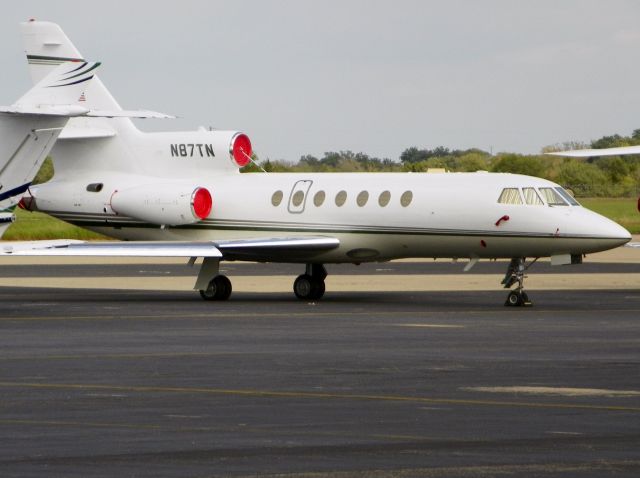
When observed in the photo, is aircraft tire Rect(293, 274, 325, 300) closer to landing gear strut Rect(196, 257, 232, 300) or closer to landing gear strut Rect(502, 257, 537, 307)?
landing gear strut Rect(196, 257, 232, 300)

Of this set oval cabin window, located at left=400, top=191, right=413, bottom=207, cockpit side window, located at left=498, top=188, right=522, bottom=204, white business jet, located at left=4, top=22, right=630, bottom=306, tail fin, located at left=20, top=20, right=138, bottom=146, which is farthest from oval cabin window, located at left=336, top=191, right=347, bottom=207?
tail fin, located at left=20, top=20, right=138, bottom=146

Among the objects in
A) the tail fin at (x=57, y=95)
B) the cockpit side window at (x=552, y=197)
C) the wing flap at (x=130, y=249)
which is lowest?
the wing flap at (x=130, y=249)

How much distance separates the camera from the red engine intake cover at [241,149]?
3731cm

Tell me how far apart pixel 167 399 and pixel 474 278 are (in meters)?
27.2

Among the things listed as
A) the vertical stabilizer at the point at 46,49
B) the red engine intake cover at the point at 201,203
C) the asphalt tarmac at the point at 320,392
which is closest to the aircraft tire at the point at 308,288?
the red engine intake cover at the point at 201,203

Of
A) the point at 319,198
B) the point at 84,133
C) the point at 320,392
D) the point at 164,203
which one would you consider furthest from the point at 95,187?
the point at 320,392

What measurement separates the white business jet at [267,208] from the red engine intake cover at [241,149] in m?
0.04

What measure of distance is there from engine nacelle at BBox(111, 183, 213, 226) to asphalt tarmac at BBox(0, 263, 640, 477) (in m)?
5.77

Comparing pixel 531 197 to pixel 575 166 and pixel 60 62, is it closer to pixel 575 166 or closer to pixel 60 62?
pixel 60 62

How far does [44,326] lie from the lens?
86.6ft

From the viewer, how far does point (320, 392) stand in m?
16.8

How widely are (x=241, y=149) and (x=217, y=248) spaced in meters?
4.29

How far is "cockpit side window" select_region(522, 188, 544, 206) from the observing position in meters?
32.5

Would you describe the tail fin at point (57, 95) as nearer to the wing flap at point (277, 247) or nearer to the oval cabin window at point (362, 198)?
the wing flap at point (277, 247)
